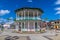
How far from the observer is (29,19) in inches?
1179

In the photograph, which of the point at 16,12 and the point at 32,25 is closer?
the point at 32,25

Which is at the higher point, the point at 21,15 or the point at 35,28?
the point at 21,15

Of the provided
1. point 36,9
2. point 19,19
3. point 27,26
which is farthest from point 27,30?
point 36,9

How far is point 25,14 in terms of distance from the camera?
31297mm

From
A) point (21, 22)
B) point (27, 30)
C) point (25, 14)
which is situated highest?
point (25, 14)

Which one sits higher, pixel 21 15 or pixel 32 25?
pixel 21 15

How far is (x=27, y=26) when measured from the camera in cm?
3052

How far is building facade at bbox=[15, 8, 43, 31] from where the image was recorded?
3000 cm

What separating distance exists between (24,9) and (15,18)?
12.4ft

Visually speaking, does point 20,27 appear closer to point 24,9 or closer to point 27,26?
point 27,26

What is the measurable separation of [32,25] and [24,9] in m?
4.30

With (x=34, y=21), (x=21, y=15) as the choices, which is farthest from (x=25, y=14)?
(x=34, y=21)

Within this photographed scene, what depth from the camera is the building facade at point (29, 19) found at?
98.4 ft

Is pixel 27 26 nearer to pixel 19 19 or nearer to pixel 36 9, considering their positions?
pixel 19 19
